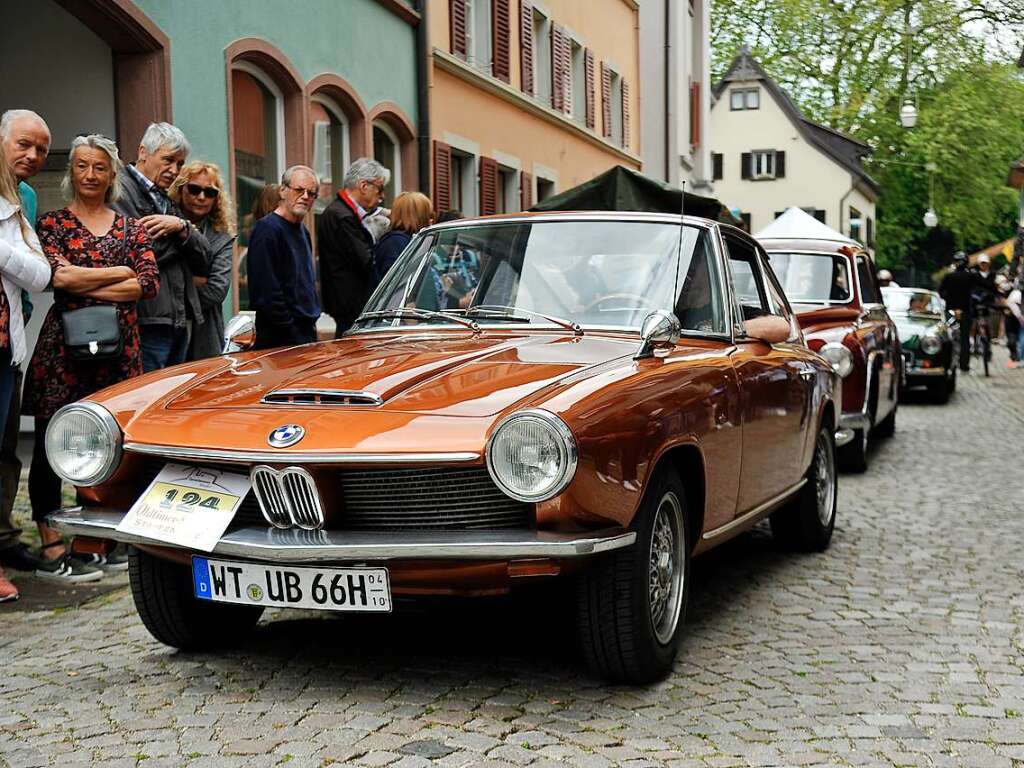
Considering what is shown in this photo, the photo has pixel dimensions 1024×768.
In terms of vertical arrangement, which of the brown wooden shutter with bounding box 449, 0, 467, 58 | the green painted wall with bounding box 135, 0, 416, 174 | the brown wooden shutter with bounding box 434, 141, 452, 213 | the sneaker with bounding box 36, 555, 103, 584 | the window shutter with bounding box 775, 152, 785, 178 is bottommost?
the sneaker with bounding box 36, 555, 103, 584

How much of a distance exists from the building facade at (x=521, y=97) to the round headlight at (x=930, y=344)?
19.7ft

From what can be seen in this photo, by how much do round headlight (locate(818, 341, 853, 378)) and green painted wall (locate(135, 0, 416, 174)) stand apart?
5.17 meters

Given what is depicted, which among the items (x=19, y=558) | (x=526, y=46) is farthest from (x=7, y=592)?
(x=526, y=46)

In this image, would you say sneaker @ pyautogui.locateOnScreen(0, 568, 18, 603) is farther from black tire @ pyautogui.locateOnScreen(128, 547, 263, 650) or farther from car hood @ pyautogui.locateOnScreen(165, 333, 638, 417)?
car hood @ pyautogui.locateOnScreen(165, 333, 638, 417)

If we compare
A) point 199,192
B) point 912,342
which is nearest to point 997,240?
point 912,342

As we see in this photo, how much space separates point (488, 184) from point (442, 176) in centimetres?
240

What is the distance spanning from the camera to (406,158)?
1697 cm

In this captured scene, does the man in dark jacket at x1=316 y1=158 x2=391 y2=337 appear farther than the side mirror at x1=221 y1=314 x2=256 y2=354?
Yes

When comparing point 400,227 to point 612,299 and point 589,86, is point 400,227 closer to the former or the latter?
point 612,299

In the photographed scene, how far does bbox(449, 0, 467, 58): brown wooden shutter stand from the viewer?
18.2 m

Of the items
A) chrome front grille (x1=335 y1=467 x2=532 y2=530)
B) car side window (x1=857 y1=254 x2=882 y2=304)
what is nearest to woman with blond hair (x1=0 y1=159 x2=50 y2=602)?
chrome front grille (x1=335 y1=467 x2=532 y2=530)

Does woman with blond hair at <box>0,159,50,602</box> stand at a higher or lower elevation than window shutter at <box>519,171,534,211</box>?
lower

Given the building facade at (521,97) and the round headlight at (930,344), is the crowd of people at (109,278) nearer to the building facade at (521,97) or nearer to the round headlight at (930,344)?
the building facade at (521,97)

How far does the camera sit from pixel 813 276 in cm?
1131
